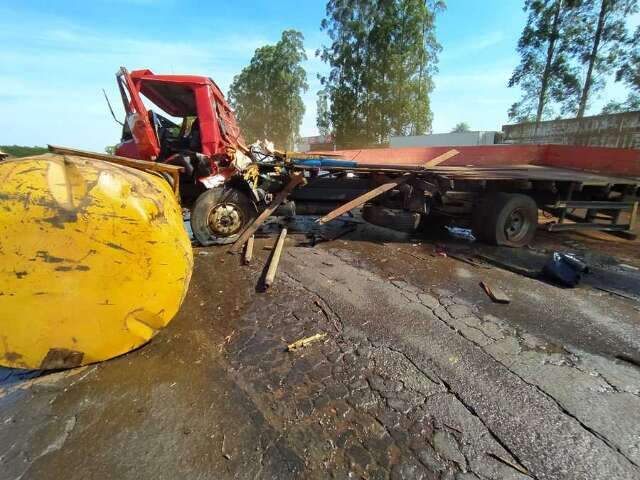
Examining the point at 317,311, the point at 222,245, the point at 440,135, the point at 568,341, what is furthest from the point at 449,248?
the point at 440,135

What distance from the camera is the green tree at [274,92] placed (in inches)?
1230

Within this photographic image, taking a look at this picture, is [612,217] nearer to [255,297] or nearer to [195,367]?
[255,297]

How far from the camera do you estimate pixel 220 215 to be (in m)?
4.78

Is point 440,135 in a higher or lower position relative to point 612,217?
higher

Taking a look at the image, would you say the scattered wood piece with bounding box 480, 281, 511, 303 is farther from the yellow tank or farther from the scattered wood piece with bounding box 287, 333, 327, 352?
the yellow tank

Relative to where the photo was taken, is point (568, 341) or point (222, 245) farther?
point (222, 245)

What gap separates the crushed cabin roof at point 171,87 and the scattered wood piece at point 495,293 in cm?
465

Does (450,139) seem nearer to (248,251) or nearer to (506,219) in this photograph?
(506,219)

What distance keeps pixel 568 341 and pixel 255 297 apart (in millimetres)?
2811

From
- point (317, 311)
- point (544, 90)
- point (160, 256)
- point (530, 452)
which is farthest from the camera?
point (544, 90)

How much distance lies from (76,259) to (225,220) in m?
3.07

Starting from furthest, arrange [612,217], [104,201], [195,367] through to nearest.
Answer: [612,217]
[195,367]
[104,201]

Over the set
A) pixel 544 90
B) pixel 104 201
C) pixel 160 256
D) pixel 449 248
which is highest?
pixel 544 90

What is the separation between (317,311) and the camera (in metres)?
2.98
